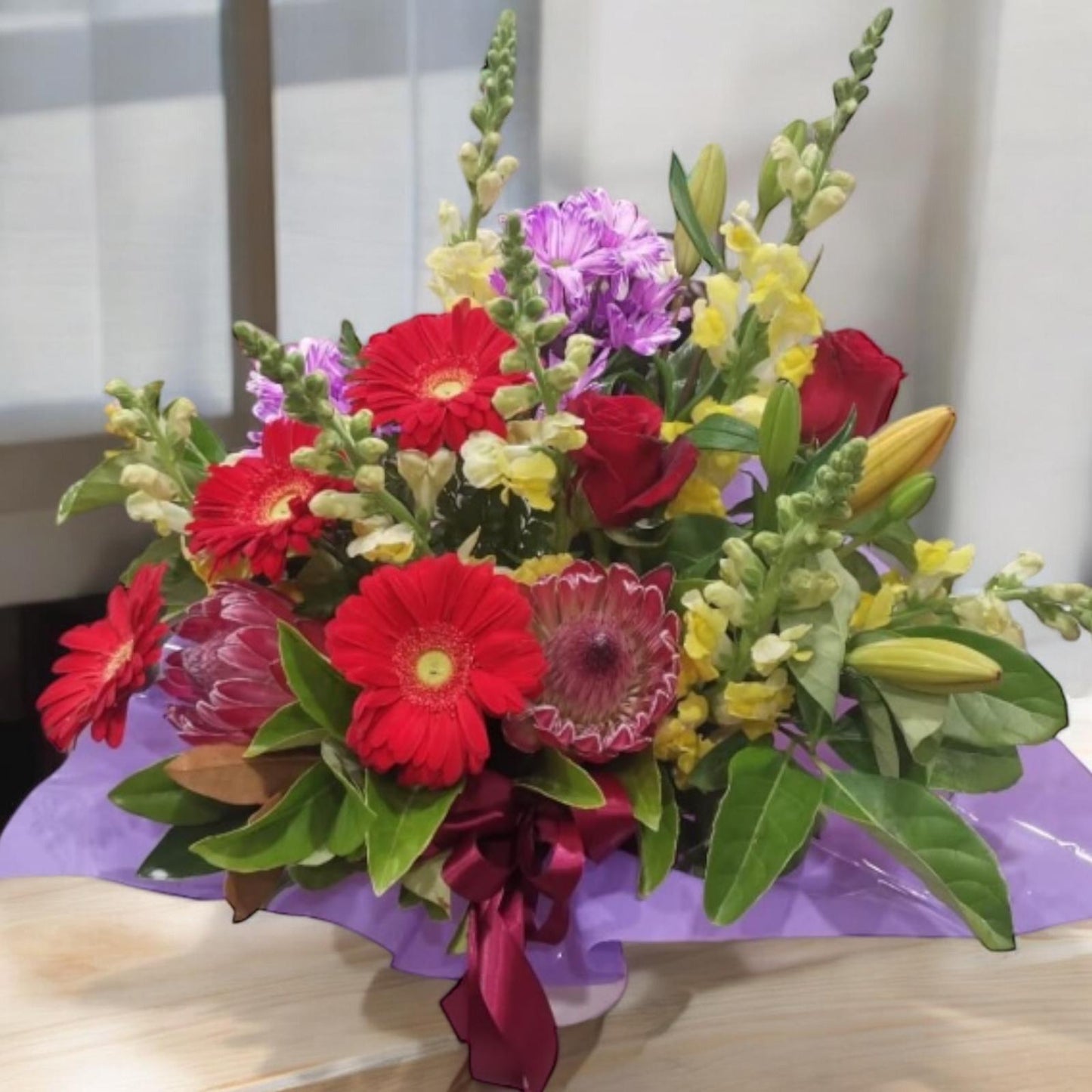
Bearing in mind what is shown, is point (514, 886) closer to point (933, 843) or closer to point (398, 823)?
point (398, 823)

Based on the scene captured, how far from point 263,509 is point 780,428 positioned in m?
0.22

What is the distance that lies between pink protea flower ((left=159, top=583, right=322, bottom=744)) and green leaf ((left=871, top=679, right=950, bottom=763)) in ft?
0.80

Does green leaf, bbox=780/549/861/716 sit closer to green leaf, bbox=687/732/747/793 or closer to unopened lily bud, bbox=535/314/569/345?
green leaf, bbox=687/732/747/793

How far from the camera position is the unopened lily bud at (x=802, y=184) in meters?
0.68

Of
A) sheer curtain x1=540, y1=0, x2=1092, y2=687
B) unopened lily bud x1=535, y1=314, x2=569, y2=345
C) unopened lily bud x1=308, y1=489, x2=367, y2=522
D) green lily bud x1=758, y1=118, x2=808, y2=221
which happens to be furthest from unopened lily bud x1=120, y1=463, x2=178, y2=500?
sheer curtain x1=540, y1=0, x2=1092, y2=687

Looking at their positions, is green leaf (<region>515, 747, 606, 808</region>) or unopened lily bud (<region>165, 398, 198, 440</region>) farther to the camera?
unopened lily bud (<region>165, 398, 198, 440</region>)

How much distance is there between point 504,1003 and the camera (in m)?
0.63

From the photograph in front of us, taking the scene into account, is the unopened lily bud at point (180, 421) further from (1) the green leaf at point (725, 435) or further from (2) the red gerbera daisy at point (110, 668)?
(1) the green leaf at point (725, 435)

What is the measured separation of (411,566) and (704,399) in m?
0.19

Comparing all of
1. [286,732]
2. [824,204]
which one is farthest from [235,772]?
[824,204]

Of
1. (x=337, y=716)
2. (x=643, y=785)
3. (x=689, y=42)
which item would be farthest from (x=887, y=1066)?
(x=689, y=42)

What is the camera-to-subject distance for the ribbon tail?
628mm

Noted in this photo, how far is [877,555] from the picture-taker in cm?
83

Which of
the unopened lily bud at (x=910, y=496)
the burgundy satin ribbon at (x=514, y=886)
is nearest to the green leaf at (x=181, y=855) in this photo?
the burgundy satin ribbon at (x=514, y=886)
